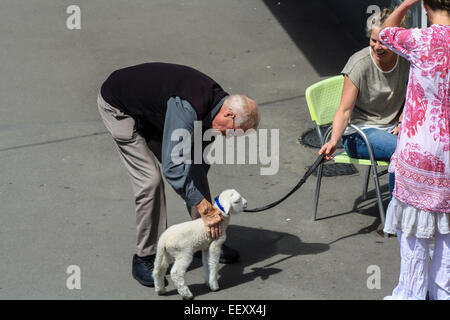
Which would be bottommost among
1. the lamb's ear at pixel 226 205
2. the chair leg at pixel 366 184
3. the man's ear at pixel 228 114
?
the chair leg at pixel 366 184

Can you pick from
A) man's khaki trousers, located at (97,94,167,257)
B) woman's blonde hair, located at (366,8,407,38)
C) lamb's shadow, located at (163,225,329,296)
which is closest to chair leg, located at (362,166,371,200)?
lamb's shadow, located at (163,225,329,296)

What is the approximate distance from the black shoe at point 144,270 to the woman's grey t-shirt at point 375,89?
1.78 metres

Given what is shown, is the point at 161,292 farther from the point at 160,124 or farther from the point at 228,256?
the point at 160,124

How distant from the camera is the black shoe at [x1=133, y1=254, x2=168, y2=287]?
5.38 meters

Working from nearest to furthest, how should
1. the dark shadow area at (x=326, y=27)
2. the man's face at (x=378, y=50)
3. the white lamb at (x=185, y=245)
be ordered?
the white lamb at (x=185, y=245), the man's face at (x=378, y=50), the dark shadow area at (x=326, y=27)

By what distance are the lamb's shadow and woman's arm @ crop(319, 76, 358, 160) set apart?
0.76m

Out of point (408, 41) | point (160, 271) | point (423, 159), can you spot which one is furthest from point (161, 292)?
point (408, 41)

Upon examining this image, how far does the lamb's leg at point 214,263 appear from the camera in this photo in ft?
16.9

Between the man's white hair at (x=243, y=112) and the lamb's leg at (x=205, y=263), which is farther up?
the man's white hair at (x=243, y=112)

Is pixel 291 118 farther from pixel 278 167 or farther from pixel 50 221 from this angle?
pixel 50 221

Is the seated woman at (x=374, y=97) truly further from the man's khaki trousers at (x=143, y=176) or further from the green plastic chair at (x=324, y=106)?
the man's khaki trousers at (x=143, y=176)

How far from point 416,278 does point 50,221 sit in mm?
2874

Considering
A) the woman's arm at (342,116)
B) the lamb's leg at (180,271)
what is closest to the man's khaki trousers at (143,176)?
the lamb's leg at (180,271)

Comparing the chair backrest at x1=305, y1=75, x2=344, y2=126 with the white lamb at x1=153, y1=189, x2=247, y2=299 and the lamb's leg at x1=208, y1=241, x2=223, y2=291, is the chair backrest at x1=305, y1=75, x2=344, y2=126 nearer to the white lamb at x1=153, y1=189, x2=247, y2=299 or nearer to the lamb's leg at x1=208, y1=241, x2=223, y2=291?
the white lamb at x1=153, y1=189, x2=247, y2=299
